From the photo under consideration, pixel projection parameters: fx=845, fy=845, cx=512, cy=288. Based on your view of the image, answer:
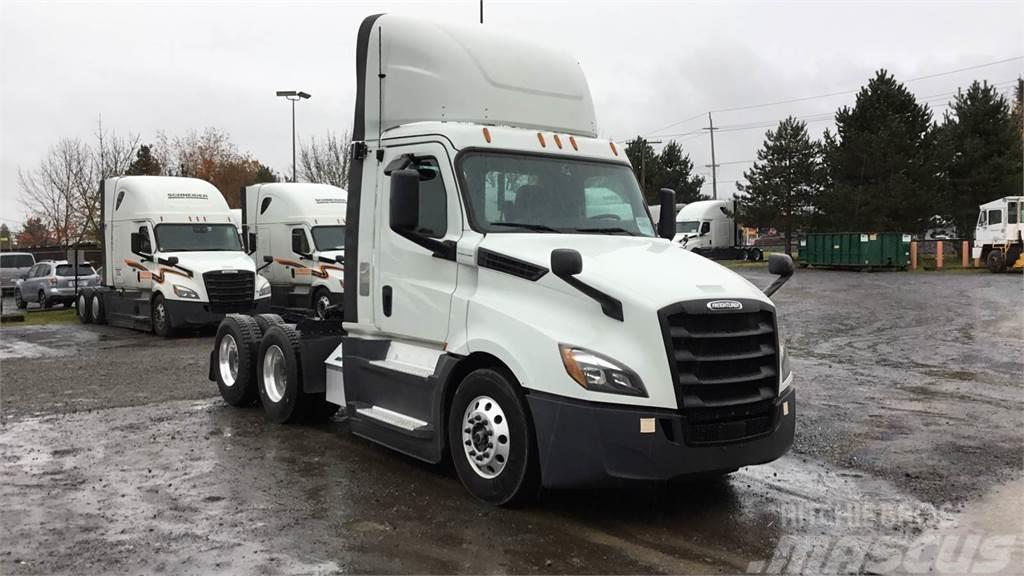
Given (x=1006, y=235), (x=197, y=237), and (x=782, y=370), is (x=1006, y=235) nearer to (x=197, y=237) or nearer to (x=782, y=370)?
(x=197, y=237)

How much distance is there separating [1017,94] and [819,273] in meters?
38.0

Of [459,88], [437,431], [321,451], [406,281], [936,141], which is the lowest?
[321,451]

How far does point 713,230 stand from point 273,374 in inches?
1734

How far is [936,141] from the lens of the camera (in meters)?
46.3

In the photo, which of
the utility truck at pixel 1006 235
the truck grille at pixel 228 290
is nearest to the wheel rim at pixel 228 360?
the truck grille at pixel 228 290

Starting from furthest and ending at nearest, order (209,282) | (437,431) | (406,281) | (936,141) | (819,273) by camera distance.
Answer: (936,141), (819,273), (209,282), (406,281), (437,431)

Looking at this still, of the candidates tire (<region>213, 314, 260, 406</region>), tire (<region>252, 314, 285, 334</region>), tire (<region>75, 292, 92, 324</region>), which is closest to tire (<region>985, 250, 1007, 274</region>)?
tire (<region>75, 292, 92, 324</region>)

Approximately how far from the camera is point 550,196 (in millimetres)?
6766

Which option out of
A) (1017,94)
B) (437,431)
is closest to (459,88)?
(437,431)

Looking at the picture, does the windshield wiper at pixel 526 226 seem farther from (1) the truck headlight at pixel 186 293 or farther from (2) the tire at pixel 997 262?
(2) the tire at pixel 997 262

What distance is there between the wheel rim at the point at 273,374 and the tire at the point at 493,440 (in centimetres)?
339

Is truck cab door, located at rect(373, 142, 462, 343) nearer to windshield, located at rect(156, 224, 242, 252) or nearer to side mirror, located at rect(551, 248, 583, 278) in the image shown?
side mirror, located at rect(551, 248, 583, 278)

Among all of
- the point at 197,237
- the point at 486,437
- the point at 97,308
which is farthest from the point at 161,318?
the point at 486,437

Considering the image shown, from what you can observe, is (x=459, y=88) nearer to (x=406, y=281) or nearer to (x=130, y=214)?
(x=406, y=281)
